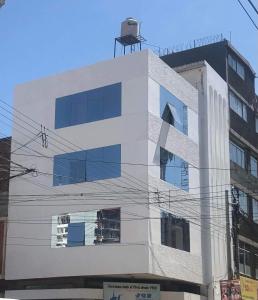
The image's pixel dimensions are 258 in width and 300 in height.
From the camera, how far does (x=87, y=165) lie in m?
34.8

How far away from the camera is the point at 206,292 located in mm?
37062

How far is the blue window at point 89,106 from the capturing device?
3512 centimetres

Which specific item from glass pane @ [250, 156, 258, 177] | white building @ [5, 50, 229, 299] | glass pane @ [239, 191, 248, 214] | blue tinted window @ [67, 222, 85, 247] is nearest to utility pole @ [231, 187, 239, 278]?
white building @ [5, 50, 229, 299]

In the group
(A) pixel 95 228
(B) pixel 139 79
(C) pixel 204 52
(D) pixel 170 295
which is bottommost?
(D) pixel 170 295

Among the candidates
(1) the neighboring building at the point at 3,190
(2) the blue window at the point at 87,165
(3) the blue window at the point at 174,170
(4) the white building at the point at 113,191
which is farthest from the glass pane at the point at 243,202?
(1) the neighboring building at the point at 3,190

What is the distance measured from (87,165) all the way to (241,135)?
48.7 feet

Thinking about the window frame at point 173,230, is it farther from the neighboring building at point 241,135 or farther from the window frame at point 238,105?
the window frame at point 238,105

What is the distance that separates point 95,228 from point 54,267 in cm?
301

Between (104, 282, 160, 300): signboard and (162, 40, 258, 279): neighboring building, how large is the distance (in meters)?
10.0

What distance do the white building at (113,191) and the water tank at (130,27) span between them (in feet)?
20.1

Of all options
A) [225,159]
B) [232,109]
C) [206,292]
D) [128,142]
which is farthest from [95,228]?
[232,109]

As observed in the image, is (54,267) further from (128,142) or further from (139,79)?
(139,79)

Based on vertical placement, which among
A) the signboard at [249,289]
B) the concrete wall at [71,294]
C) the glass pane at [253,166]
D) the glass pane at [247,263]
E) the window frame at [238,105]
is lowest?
the concrete wall at [71,294]

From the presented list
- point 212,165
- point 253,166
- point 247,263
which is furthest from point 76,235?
point 253,166
